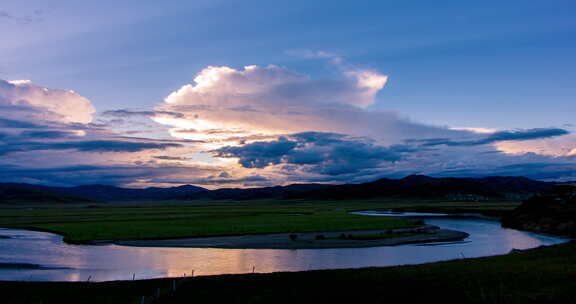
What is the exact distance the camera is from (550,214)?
256ft

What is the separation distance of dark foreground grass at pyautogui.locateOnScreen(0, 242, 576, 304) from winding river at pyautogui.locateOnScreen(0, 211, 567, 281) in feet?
20.5

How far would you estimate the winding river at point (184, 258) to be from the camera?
3694 cm

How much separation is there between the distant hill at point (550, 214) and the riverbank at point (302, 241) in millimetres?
18782

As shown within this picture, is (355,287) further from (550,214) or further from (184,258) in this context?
(550,214)

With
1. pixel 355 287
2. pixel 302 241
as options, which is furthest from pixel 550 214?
pixel 355 287

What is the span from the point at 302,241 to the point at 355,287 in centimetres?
3059

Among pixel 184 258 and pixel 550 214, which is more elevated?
pixel 550 214

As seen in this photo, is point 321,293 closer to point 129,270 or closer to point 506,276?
point 506,276

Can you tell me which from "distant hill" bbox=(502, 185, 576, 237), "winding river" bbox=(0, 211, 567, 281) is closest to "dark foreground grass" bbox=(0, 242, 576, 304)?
"winding river" bbox=(0, 211, 567, 281)

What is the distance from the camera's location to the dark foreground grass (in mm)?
23312

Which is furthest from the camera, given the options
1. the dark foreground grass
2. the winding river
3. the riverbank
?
the riverbank

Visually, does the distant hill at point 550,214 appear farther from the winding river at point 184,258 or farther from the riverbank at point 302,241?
the riverbank at point 302,241

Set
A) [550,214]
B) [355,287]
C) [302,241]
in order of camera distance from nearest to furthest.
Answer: [355,287]
[302,241]
[550,214]

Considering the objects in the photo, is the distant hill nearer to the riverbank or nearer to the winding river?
the winding river
